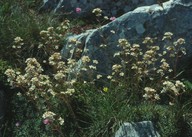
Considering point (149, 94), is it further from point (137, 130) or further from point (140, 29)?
point (140, 29)

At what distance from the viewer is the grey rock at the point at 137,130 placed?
5.90 metres

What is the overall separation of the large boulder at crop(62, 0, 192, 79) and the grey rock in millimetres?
1443

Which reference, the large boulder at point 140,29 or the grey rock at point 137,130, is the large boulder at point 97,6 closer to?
the large boulder at point 140,29

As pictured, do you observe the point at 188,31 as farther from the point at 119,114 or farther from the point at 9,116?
the point at 9,116

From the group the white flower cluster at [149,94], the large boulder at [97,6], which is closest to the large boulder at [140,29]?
the white flower cluster at [149,94]

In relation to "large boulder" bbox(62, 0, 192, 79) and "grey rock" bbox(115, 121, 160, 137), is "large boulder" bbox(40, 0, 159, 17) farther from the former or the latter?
"grey rock" bbox(115, 121, 160, 137)

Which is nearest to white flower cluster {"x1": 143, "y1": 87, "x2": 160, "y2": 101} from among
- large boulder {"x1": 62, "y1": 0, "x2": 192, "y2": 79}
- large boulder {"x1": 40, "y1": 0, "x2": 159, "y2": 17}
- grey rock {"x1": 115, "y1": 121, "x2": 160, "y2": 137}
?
grey rock {"x1": 115, "y1": 121, "x2": 160, "y2": 137}

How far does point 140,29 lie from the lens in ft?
23.8

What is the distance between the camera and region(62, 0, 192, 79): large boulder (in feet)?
23.8

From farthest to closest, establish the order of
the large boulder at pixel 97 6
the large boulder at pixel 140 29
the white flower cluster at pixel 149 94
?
the large boulder at pixel 97 6 < the large boulder at pixel 140 29 < the white flower cluster at pixel 149 94

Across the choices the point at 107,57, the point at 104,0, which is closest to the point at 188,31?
the point at 107,57

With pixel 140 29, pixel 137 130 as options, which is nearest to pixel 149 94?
pixel 137 130

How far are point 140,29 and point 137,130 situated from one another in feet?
6.36

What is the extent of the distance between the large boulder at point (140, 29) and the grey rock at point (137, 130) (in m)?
1.44
